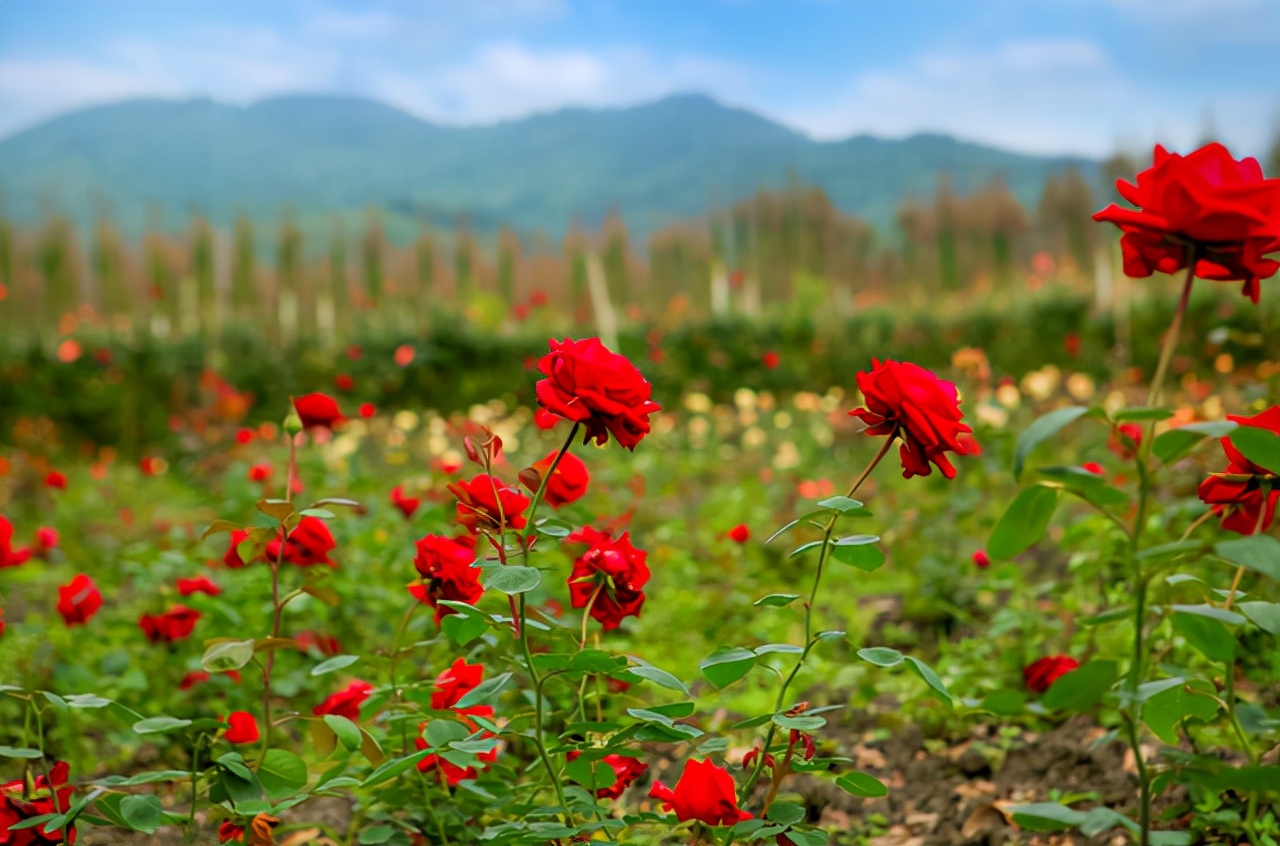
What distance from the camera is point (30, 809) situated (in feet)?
4.12

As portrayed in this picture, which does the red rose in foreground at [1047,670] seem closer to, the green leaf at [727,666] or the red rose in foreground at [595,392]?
the green leaf at [727,666]

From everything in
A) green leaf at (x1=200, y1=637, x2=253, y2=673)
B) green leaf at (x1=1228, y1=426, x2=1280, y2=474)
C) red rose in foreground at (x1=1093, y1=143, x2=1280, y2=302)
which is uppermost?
red rose in foreground at (x1=1093, y1=143, x2=1280, y2=302)

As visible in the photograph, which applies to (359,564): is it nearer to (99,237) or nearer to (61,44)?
(99,237)

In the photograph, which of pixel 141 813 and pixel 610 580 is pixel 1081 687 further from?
pixel 141 813

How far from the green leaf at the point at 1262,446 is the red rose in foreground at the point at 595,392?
Result: 0.52 meters

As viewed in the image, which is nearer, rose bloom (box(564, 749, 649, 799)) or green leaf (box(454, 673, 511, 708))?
green leaf (box(454, 673, 511, 708))

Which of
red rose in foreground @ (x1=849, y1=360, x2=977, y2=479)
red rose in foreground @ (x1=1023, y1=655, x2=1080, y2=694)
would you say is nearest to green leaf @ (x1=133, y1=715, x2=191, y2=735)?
red rose in foreground @ (x1=849, y1=360, x2=977, y2=479)

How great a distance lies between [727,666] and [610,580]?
20cm

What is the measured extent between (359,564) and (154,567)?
660 millimetres

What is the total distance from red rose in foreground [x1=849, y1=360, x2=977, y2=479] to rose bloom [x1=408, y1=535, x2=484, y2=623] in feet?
1.78

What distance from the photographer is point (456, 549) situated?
1.26 metres

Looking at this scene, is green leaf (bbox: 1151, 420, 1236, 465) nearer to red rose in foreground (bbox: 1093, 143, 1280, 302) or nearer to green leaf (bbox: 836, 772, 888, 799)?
red rose in foreground (bbox: 1093, 143, 1280, 302)

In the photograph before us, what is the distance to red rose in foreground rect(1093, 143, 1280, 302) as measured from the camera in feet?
2.88

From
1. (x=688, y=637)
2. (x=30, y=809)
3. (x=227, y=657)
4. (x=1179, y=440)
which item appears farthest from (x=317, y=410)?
(x=688, y=637)
